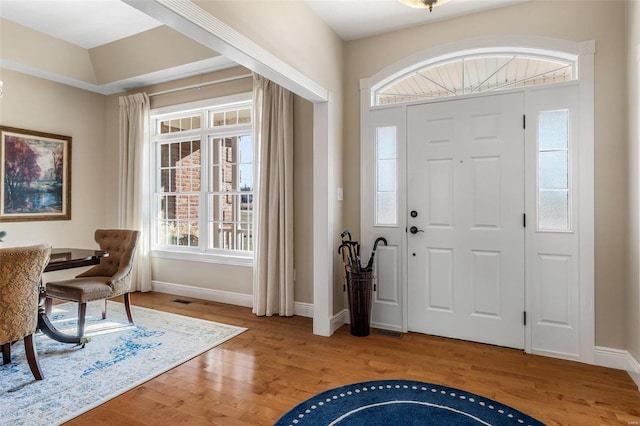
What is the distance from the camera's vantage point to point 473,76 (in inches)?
130

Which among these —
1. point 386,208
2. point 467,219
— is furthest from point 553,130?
point 386,208

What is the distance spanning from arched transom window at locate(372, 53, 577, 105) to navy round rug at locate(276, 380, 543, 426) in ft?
8.32

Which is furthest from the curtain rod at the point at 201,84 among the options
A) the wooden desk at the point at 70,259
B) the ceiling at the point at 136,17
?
the wooden desk at the point at 70,259

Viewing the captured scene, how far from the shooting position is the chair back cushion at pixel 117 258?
3551 mm

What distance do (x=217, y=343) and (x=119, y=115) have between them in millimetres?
3893

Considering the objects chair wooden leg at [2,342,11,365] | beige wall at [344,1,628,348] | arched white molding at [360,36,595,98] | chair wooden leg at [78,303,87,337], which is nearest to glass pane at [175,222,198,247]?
chair wooden leg at [78,303,87,337]

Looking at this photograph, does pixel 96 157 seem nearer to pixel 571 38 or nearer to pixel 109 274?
pixel 109 274

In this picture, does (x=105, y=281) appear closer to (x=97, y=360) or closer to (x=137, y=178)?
(x=97, y=360)

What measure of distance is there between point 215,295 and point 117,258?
1266mm

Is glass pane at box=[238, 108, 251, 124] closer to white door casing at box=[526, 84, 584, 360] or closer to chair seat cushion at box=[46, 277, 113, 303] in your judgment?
chair seat cushion at box=[46, 277, 113, 303]

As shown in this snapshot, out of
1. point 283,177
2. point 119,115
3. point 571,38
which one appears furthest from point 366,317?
point 119,115

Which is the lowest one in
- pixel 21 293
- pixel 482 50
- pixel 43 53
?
pixel 21 293

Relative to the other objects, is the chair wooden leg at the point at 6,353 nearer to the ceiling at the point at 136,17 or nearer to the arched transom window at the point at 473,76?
the ceiling at the point at 136,17

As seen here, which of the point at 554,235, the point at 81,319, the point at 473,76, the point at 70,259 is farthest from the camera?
the point at 473,76
